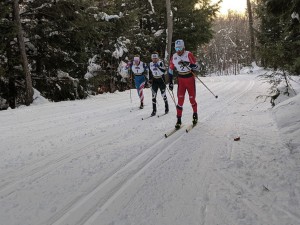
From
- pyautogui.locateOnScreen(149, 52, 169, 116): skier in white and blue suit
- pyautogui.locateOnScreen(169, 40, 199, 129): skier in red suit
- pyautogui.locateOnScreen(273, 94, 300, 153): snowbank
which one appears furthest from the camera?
pyautogui.locateOnScreen(149, 52, 169, 116): skier in white and blue suit

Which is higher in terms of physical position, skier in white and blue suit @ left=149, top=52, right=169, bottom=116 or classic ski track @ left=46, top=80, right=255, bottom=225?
skier in white and blue suit @ left=149, top=52, right=169, bottom=116

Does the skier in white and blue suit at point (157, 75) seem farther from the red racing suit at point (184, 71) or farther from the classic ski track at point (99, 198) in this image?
the classic ski track at point (99, 198)

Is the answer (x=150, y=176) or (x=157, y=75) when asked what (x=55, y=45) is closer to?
(x=157, y=75)

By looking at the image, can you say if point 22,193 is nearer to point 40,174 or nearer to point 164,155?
point 40,174

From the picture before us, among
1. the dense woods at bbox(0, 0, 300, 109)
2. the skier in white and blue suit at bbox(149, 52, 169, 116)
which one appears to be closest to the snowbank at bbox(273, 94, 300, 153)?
the dense woods at bbox(0, 0, 300, 109)

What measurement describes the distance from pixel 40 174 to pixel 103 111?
6.87 meters

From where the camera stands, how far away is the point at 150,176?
445cm

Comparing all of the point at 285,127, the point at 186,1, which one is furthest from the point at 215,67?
the point at 285,127

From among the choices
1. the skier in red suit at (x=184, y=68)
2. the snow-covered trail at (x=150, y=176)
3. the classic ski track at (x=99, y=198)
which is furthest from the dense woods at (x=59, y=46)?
the classic ski track at (x=99, y=198)

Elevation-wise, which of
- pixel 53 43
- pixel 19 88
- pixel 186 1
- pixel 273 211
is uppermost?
pixel 186 1

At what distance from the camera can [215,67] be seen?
10281 cm

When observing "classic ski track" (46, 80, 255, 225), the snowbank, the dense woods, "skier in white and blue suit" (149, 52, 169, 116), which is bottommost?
"classic ski track" (46, 80, 255, 225)

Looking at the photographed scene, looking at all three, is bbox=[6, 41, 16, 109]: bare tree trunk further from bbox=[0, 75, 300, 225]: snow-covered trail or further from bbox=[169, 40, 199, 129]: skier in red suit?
bbox=[169, 40, 199, 129]: skier in red suit

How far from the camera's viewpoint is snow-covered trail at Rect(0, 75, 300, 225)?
3.29 meters
